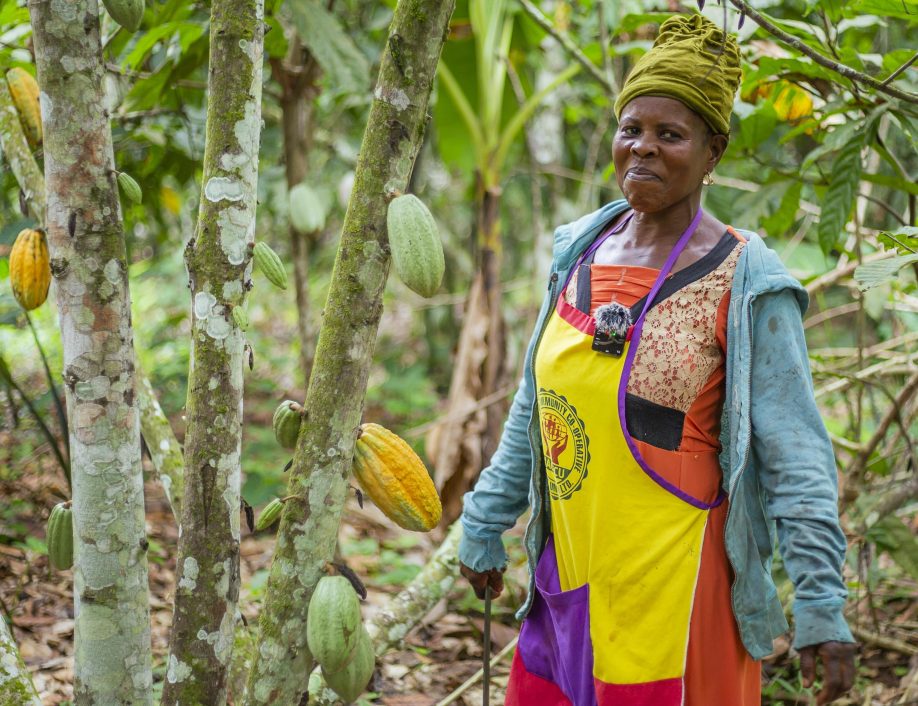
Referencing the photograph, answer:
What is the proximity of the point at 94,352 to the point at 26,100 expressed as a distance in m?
0.83

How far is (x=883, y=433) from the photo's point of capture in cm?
243

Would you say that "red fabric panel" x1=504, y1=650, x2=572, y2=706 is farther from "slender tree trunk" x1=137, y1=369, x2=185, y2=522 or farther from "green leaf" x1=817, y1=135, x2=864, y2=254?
"green leaf" x1=817, y1=135, x2=864, y2=254

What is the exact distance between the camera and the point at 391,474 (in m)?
1.33

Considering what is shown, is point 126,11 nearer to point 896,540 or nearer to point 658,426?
point 658,426

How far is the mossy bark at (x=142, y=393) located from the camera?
1.73 m

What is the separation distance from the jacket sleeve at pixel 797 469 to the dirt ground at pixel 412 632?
113 cm

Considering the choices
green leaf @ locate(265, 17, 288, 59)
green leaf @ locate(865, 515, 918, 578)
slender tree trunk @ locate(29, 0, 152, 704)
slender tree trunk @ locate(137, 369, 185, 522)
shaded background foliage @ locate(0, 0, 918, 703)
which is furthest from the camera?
green leaf @ locate(265, 17, 288, 59)

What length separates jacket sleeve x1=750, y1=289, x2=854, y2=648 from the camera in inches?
50.4

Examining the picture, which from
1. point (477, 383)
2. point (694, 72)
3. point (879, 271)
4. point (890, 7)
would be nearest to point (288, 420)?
point (694, 72)

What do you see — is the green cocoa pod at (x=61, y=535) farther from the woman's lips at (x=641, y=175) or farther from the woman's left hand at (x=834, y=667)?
the woman's left hand at (x=834, y=667)

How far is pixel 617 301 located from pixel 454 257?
3965 millimetres

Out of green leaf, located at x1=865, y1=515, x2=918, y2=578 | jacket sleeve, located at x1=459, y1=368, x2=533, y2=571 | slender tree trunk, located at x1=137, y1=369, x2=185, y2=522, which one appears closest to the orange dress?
jacket sleeve, located at x1=459, y1=368, x2=533, y2=571

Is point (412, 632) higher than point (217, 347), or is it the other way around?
point (217, 347)

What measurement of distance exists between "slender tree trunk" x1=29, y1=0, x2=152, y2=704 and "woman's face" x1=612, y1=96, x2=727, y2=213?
838 mm
